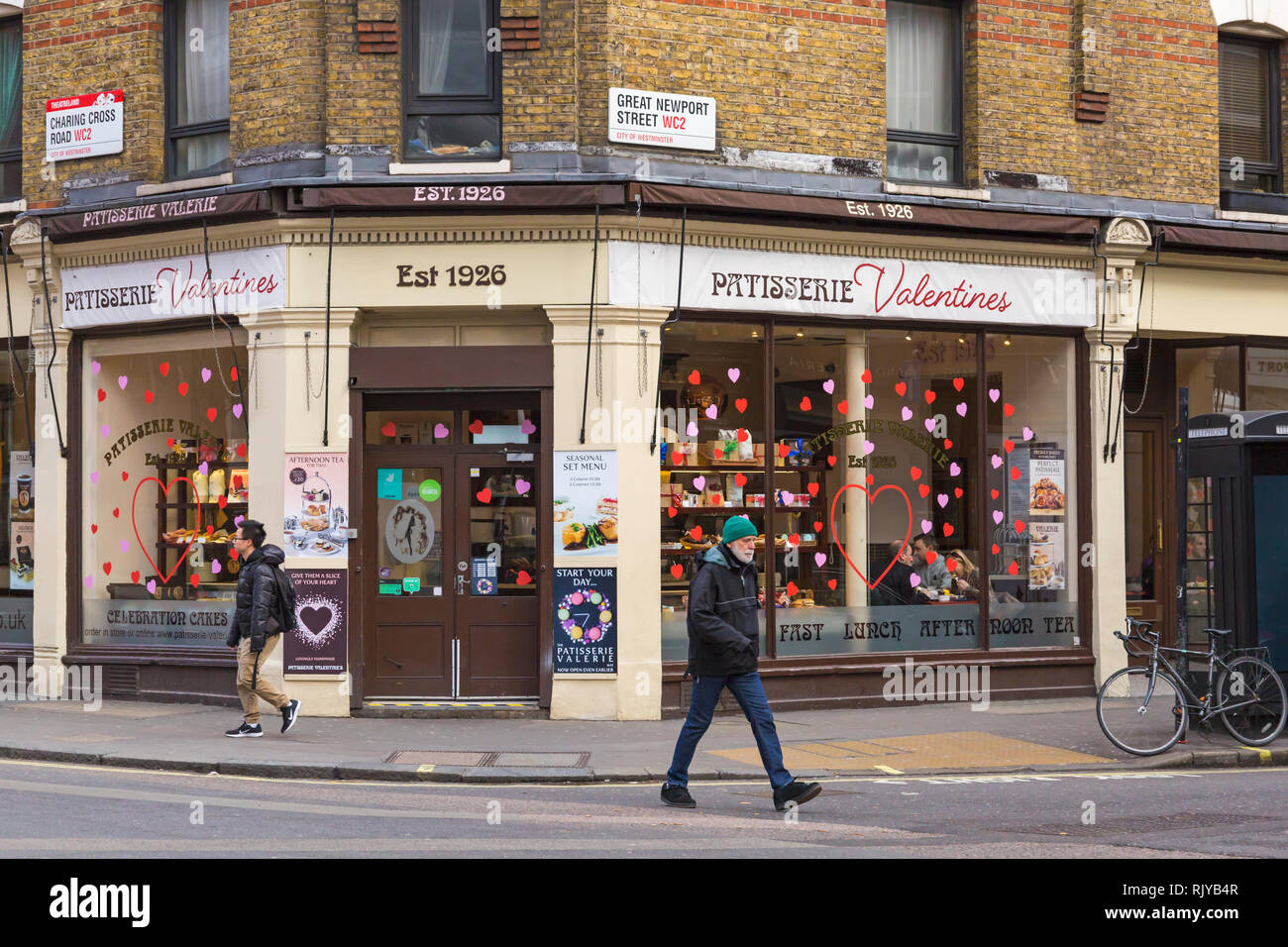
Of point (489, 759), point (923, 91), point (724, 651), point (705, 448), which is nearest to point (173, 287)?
point (705, 448)

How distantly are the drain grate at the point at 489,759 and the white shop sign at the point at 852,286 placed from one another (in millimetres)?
4722

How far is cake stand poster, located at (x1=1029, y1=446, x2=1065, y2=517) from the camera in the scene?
54.7ft

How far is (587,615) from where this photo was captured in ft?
47.3

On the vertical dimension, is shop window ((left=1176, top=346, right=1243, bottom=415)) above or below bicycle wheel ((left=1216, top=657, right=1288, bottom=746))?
above

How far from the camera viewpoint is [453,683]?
1476cm

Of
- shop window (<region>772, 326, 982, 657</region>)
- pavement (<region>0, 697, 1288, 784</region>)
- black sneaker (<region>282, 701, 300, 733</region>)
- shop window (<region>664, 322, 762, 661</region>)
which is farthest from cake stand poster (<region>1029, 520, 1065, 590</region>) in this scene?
black sneaker (<region>282, 701, 300, 733</region>)

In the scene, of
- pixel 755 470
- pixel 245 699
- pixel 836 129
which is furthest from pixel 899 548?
pixel 245 699

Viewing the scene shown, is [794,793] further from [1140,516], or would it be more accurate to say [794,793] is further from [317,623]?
[1140,516]

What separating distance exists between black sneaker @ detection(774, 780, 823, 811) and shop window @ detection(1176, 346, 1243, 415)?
10335 mm

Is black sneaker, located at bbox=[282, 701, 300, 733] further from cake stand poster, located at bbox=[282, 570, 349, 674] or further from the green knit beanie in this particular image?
the green knit beanie

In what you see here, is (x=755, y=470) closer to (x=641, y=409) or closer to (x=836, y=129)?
(x=641, y=409)
